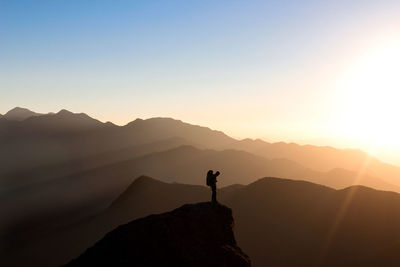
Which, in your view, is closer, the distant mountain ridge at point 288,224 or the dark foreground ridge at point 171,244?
the dark foreground ridge at point 171,244

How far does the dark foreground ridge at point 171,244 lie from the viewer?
17297 millimetres

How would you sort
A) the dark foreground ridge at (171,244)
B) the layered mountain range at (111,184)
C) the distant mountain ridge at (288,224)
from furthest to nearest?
1. the layered mountain range at (111,184)
2. the distant mountain ridge at (288,224)
3. the dark foreground ridge at (171,244)

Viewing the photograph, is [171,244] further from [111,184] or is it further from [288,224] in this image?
[111,184]

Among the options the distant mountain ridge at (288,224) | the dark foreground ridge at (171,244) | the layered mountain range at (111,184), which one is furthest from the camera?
the layered mountain range at (111,184)

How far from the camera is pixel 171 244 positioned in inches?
717

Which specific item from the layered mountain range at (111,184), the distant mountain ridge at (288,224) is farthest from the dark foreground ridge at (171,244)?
the layered mountain range at (111,184)

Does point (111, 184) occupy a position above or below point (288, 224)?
below

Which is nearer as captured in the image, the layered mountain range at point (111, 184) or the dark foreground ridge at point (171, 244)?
the dark foreground ridge at point (171, 244)

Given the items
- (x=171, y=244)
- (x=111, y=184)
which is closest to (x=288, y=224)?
(x=171, y=244)

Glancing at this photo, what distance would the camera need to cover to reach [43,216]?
8431 centimetres

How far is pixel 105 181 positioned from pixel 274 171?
6178cm

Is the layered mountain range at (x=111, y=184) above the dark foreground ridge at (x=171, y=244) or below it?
below

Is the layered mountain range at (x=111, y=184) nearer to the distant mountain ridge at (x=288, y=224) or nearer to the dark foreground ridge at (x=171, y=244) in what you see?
the distant mountain ridge at (x=288, y=224)

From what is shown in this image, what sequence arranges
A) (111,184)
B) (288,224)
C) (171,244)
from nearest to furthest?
(171,244)
(288,224)
(111,184)
